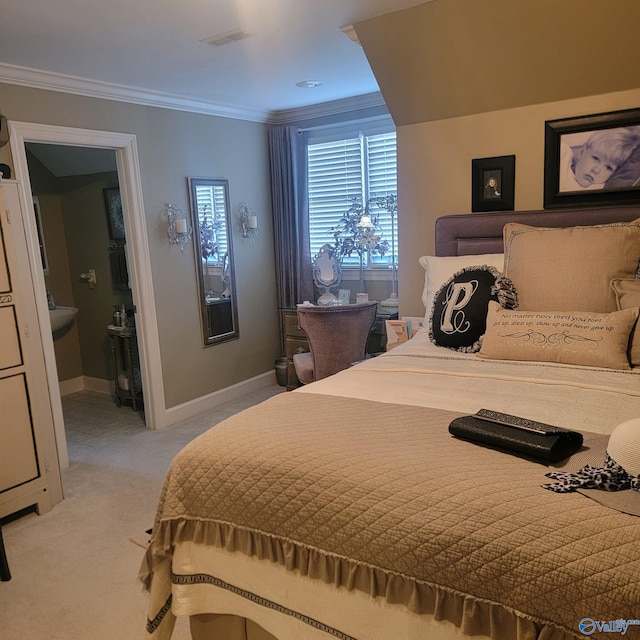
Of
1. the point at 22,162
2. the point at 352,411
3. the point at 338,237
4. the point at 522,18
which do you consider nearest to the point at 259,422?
the point at 352,411

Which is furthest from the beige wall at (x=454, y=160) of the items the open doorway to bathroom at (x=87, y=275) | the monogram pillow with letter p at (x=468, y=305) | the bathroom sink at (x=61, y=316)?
the bathroom sink at (x=61, y=316)

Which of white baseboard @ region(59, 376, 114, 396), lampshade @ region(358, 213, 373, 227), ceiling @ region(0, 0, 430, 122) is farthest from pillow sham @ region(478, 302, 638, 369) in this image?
white baseboard @ region(59, 376, 114, 396)

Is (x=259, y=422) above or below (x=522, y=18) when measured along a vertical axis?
below

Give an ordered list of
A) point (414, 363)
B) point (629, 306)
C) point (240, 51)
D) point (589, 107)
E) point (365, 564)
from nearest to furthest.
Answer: point (365, 564)
point (629, 306)
point (414, 363)
point (589, 107)
point (240, 51)

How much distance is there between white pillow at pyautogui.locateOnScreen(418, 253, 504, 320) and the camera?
2713 mm

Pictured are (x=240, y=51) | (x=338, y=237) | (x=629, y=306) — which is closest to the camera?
(x=629, y=306)

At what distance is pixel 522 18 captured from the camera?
2502 millimetres

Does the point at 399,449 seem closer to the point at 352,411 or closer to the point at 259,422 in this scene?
the point at 352,411

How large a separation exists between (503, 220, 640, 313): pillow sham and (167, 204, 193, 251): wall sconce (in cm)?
259

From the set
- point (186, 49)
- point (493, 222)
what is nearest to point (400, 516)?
point (493, 222)

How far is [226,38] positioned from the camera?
9.13 ft

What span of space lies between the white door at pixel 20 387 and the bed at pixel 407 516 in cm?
152

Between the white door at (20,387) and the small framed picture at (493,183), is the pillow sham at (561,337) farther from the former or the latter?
the white door at (20,387)

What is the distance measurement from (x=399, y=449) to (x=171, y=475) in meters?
0.72
